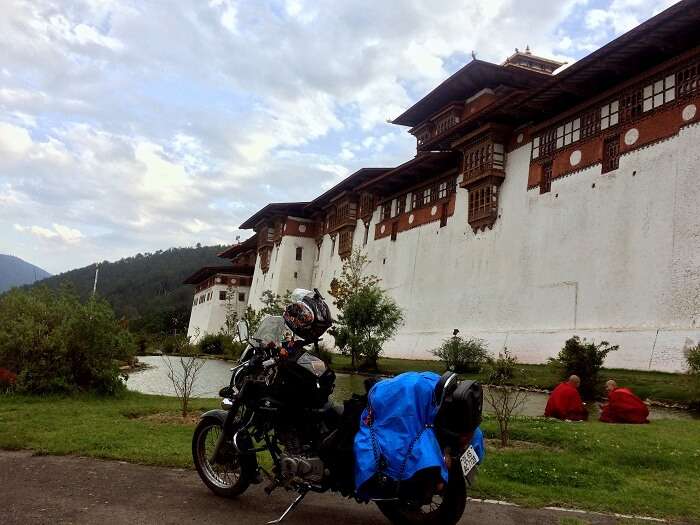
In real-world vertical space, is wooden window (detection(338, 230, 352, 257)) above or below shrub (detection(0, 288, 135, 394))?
above

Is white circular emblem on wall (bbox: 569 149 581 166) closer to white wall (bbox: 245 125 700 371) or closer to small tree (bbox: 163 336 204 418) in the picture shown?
white wall (bbox: 245 125 700 371)

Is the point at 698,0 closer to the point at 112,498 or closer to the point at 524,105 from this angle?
the point at 524,105

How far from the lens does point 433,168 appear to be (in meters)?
30.3

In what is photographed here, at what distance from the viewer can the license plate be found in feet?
11.8

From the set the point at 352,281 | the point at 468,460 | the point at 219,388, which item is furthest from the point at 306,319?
the point at 352,281

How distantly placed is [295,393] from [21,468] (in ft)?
9.68

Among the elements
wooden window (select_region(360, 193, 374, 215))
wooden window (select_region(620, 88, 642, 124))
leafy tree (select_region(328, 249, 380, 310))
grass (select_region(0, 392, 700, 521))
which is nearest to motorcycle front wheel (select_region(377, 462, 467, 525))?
grass (select_region(0, 392, 700, 521))

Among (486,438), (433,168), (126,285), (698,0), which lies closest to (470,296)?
(433,168)

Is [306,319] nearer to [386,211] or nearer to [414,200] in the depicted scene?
[414,200]

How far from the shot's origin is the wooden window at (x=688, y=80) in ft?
54.1

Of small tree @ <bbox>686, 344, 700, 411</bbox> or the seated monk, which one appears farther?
small tree @ <bbox>686, 344, 700, 411</bbox>

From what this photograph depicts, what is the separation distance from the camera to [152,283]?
108 meters

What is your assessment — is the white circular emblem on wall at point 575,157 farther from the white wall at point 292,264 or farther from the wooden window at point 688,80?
the white wall at point 292,264

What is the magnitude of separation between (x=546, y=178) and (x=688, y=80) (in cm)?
642
